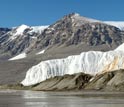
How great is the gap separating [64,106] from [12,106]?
34.5ft

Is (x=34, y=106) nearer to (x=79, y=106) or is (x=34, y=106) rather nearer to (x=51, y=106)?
(x=51, y=106)

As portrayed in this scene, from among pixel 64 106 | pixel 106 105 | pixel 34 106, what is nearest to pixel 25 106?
pixel 34 106

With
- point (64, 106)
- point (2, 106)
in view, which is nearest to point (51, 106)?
point (64, 106)

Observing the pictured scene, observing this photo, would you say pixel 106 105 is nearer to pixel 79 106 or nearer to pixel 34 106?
pixel 79 106

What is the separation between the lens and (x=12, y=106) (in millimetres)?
94188

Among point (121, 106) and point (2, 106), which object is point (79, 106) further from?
point (2, 106)

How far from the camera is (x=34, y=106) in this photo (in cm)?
9294

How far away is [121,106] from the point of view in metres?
89.1

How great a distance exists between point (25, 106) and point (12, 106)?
2595 mm

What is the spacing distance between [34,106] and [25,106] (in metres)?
1.92

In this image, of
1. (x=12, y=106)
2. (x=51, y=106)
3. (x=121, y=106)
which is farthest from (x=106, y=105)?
(x=12, y=106)

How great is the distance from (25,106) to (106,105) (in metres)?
15.5

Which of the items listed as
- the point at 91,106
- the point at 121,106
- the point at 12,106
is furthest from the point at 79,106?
the point at 12,106

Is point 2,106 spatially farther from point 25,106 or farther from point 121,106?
point 121,106
